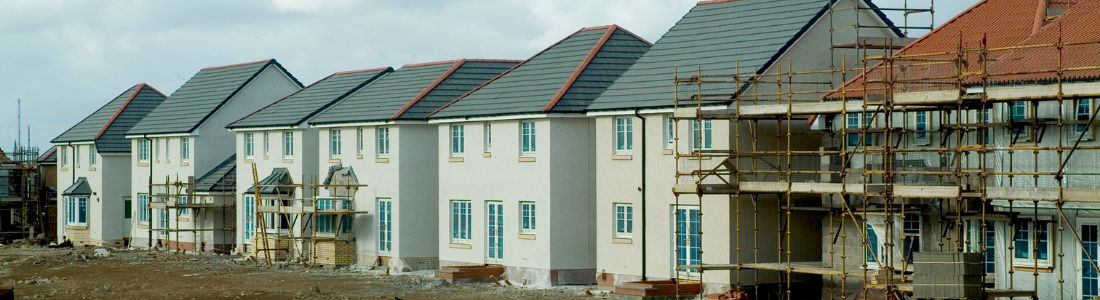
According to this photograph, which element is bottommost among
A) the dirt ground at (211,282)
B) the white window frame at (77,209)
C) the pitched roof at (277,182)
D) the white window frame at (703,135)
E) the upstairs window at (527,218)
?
the dirt ground at (211,282)

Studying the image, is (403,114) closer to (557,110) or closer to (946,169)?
(557,110)

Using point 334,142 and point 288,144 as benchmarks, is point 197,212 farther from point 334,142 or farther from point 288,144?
point 334,142

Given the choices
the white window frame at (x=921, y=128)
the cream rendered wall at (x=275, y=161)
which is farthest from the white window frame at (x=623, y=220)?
the cream rendered wall at (x=275, y=161)

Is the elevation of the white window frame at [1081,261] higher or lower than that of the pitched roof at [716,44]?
lower

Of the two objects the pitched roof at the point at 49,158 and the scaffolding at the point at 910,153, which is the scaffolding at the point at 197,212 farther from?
the scaffolding at the point at 910,153

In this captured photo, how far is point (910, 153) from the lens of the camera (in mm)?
28812

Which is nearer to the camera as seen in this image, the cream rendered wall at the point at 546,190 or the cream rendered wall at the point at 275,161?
the cream rendered wall at the point at 546,190

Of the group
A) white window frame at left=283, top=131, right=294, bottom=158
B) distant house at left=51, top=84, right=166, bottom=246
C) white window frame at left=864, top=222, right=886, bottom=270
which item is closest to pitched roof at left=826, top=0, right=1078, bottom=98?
white window frame at left=864, top=222, right=886, bottom=270

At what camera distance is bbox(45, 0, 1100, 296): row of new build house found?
1195 inches

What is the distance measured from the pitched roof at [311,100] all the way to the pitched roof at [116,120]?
11955 mm

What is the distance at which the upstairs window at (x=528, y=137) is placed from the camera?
125ft

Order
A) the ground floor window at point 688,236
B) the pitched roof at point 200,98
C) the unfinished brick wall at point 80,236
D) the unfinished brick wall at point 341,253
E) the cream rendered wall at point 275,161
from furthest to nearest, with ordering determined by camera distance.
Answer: the unfinished brick wall at point 80,236
the pitched roof at point 200,98
the cream rendered wall at point 275,161
the unfinished brick wall at point 341,253
the ground floor window at point 688,236

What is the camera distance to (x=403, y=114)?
142 feet

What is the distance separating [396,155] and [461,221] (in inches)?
147
